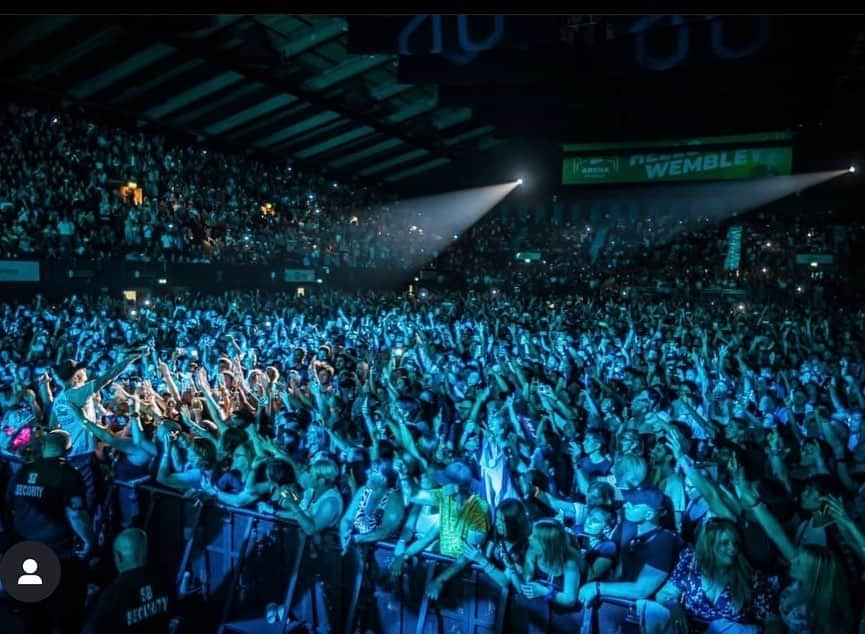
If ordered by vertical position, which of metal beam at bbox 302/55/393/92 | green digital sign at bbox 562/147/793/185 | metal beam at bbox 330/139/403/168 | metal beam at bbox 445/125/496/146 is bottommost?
green digital sign at bbox 562/147/793/185

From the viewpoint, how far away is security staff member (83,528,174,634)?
107 inches

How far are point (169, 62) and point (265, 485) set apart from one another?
19.8 m

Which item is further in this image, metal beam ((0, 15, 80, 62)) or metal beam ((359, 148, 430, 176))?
metal beam ((359, 148, 430, 176))

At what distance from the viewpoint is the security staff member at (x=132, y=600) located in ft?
8.90

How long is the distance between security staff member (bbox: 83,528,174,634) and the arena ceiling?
6244 millimetres

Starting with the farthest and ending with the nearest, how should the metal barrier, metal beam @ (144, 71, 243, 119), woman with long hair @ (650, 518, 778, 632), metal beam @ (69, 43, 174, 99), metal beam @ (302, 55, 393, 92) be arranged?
metal beam @ (302, 55, 393, 92)
metal beam @ (144, 71, 243, 119)
metal beam @ (69, 43, 174, 99)
the metal barrier
woman with long hair @ (650, 518, 778, 632)

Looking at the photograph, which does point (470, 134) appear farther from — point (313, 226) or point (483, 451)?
point (483, 451)

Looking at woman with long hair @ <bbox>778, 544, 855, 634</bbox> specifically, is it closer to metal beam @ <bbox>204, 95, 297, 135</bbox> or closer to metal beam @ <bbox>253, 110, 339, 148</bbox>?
metal beam @ <bbox>204, 95, 297, 135</bbox>

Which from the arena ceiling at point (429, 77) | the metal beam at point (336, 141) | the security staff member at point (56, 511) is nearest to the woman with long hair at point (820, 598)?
the security staff member at point (56, 511)

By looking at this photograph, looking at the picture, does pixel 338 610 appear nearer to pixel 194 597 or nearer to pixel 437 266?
pixel 194 597

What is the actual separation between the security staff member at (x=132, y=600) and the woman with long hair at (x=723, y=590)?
88.4 inches

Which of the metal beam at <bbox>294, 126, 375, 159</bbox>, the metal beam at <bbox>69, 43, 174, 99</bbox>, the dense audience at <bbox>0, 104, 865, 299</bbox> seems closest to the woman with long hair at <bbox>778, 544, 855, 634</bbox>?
the dense audience at <bbox>0, 104, 865, 299</bbox>

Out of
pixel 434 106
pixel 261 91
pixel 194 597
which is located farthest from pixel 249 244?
pixel 194 597

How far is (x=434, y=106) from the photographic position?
28.4 meters
